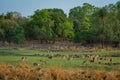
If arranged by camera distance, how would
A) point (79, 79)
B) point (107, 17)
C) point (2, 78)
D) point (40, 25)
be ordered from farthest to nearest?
point (40, 25) → point (107, 17) → point (2, 78) → point (79, 79)

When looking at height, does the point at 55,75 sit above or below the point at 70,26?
below

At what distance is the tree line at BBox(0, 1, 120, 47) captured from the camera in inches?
3017

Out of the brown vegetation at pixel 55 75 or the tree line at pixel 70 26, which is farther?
the tree line at pixel 70 26

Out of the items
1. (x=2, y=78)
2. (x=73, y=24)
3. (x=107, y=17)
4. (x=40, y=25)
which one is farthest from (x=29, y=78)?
(x=73, y=24)

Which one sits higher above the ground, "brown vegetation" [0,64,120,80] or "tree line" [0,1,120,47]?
"tree line" [0,1,120,47]

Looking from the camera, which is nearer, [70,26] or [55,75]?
[55,75]

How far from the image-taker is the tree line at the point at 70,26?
251ft

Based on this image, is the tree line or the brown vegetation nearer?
the brown vegetation

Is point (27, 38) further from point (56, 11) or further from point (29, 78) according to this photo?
point (29, 78)

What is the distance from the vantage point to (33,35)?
95.3 meters

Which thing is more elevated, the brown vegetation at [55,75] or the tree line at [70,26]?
the tree line at [70,26]

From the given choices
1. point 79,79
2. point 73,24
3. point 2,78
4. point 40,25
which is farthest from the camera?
point 73,24

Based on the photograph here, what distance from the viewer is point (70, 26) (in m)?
94.1

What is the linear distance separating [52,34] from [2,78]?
72740 millimetres
